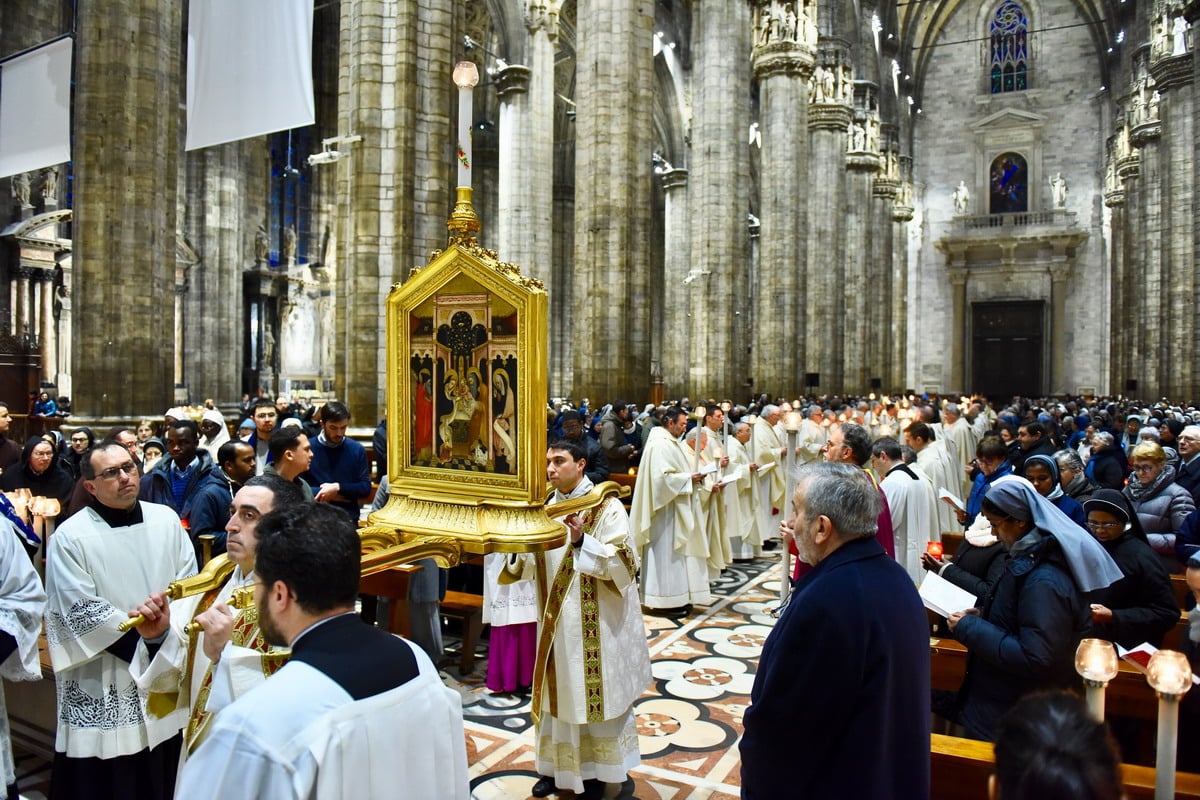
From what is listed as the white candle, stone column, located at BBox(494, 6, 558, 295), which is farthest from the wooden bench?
stone column, located at BBox(494, 6, 558, 295)

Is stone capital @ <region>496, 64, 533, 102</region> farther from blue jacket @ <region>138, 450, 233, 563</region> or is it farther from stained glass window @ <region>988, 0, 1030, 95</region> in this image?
stained glass window @ <region>988, 0, 1030, 95</region>

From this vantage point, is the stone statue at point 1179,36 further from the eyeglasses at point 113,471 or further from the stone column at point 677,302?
the eyeglasses at point 113,471

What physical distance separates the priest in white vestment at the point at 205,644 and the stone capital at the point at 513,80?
65.2 ft

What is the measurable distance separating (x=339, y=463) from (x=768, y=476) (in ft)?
22.3

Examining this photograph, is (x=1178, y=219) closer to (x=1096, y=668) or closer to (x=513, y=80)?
(x=513, y=80)

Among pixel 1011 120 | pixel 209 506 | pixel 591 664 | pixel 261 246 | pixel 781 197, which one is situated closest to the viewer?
pixel 591 664

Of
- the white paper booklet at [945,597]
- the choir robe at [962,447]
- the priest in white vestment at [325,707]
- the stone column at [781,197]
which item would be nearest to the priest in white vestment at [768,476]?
the choir robe at [962,447]

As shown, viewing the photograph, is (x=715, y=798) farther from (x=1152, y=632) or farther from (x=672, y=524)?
(x=672, y=524)

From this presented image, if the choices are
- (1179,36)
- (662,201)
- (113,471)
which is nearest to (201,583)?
(113,471)

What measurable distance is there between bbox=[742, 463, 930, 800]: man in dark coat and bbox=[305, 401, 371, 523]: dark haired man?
443cm

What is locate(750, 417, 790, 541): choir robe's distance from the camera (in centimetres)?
1173

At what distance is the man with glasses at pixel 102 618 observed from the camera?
3320mm

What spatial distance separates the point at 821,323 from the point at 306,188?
16.7 meters

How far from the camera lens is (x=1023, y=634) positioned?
332cm
